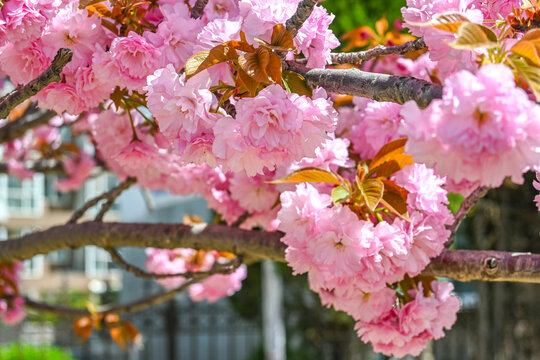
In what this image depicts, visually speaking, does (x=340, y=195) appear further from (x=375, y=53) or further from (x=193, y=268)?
(x=193, y=268)

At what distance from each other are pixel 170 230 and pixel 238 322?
8085 mm

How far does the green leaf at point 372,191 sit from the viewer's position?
47.3 inches

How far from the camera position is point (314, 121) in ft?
3.36

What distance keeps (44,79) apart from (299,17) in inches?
20.8

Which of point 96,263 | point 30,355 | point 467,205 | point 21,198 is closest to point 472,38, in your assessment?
point 467,205

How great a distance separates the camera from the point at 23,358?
5820 mm

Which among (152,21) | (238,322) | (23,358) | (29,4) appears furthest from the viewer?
(238,322)

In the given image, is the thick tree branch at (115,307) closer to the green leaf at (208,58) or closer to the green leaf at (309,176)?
the green leaf at (309,176)

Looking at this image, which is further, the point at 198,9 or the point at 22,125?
the point at 22,125

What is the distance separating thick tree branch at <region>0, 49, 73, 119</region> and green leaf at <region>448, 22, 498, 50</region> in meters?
0.78

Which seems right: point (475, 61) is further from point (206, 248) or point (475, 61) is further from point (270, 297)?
point (270, 297)

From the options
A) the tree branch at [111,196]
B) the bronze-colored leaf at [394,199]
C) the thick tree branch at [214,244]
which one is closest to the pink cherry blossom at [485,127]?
the bronze-colored leaf at [394,199]

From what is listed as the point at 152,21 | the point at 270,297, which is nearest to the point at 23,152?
the point at 270,297

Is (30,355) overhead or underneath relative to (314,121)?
underneath
